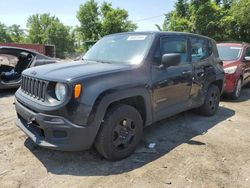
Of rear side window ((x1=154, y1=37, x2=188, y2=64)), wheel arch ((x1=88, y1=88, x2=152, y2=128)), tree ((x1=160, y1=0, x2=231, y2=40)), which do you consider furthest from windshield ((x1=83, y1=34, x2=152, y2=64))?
A: tree ((x1=160, y1=0, x2=231, y2=40))

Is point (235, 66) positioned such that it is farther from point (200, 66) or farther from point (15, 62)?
point (15, 62)

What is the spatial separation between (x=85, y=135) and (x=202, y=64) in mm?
3130

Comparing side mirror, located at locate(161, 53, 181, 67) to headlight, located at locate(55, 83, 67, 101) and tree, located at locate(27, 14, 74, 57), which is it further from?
tree, located at locate(27, 14, 74, 57)

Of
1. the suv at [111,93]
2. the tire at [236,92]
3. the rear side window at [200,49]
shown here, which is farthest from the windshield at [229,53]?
the suv at [111,93]

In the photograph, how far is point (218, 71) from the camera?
6219mm

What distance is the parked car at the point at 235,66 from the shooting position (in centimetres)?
789

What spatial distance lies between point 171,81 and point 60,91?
1.92 metres

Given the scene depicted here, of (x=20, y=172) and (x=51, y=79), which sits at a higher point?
(x=51, y=79)

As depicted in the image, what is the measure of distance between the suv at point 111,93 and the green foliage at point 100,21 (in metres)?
39.7

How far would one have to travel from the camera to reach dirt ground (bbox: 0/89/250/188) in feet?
11.1

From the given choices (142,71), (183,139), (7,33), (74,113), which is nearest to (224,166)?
(183,139)

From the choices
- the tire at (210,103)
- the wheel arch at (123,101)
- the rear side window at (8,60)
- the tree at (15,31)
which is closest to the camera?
the wheel arch at (123,101)

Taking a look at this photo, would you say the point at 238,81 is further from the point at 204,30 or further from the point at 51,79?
the point at 204,30

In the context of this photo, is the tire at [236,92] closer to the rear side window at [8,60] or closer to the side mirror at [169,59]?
the side mirror at [169,59]
